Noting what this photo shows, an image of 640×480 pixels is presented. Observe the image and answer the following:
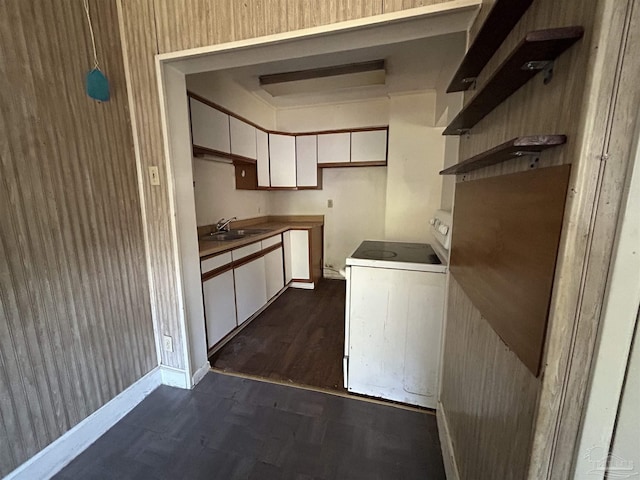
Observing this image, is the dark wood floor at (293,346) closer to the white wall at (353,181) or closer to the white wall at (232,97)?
the white wall at (353,181)

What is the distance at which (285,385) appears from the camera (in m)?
1.87

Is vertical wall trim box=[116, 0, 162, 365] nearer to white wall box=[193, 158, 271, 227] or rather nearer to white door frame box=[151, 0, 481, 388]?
white door frame box=[151, 0, 481, 388]

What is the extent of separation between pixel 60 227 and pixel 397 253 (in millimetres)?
1896

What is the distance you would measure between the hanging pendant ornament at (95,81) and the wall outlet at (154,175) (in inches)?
16.1

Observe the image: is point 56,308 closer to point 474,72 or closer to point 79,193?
point 79,193

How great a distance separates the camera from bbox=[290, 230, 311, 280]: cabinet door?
12.0 feet

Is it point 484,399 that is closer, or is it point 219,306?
point 484,399

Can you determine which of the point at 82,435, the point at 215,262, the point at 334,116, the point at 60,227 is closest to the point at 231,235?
the point at 215,262

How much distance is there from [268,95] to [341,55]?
1371 mm

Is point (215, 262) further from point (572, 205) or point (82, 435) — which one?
point (572, 205)

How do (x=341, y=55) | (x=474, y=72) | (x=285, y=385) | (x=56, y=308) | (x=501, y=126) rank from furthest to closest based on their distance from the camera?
(x=341, y=55), (x=285, y=385), (x=56, y=308), (x=474, y=72), (x=501, y=126)

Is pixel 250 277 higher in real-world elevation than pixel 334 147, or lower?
lower

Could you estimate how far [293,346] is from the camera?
2359 mm

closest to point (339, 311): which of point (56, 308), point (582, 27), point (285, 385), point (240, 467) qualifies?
point (285, 385)
